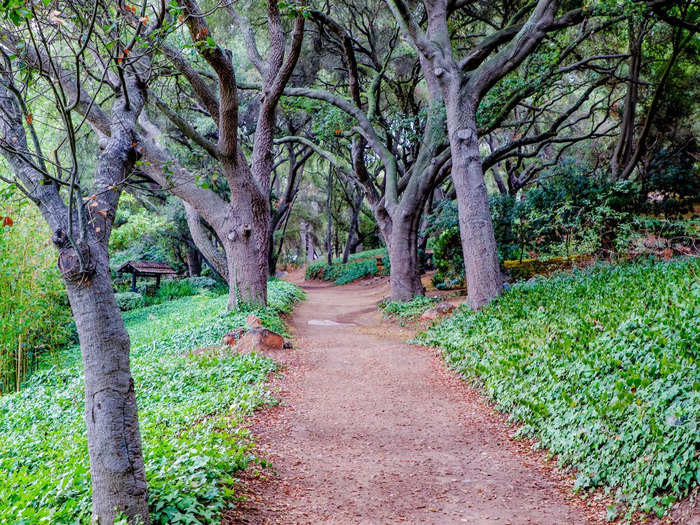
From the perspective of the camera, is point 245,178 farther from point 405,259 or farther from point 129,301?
point 129,301

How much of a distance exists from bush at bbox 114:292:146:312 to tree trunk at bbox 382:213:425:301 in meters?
12.2

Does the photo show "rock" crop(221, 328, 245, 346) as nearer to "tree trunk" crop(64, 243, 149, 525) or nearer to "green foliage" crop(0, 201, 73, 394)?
"green foliage" crop(0, 201, 73, 394)

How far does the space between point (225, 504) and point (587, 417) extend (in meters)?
2.86

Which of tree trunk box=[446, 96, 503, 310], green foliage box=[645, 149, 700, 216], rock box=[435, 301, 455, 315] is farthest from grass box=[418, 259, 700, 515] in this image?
green foliage box=[645, 149, 700, 216]

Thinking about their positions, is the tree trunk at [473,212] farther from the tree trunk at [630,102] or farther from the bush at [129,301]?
the bush at [129,301]

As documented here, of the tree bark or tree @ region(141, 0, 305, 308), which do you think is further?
the tree bark

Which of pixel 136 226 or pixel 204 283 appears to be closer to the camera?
pixel 136 226

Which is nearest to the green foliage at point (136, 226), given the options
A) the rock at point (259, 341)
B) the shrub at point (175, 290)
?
the shrub at point (175, 290)

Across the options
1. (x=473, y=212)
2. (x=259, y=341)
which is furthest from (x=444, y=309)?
(x=259, y=341)

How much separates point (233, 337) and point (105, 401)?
5.29m

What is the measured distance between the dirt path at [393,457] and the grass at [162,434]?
297 millimetres

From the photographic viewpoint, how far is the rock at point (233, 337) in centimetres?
759

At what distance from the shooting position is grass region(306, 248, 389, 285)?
929 inches

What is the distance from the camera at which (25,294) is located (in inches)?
384
